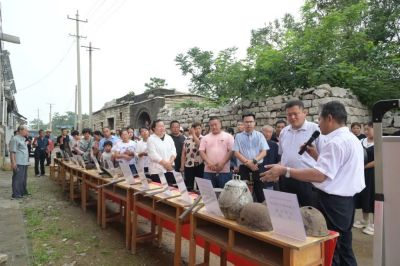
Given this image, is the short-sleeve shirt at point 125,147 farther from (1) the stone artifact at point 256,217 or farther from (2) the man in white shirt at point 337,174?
(1) the stone artifact at point 256,217

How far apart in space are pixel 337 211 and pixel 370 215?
10.3 ft

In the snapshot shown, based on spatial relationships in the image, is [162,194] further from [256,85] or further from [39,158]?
[39,158]

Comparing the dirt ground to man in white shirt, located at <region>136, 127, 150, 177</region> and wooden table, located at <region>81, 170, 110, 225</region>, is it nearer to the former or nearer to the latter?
wooden table, located at <region>81, 170, 110, 225</region>

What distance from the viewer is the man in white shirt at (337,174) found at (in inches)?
83.8

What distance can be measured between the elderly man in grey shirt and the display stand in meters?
6.79

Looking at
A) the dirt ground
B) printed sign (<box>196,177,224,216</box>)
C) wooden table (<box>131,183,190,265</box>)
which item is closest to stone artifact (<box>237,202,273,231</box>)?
printed sign (<box>196,177,224,216</box>)

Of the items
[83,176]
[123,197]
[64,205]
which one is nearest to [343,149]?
[123,197]

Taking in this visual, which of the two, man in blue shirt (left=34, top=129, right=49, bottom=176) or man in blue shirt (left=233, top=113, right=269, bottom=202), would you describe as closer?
man in blue shirt (left=233, top=113, right=269, bottom=202)

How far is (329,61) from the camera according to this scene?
7504 millimetres

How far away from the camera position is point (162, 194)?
328cm

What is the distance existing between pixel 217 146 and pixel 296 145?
165 centimetres

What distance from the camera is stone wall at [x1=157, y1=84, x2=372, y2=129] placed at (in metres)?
6.38

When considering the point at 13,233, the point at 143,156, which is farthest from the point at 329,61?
the point at 13,233

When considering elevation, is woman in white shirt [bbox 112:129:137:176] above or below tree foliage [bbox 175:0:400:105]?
below
